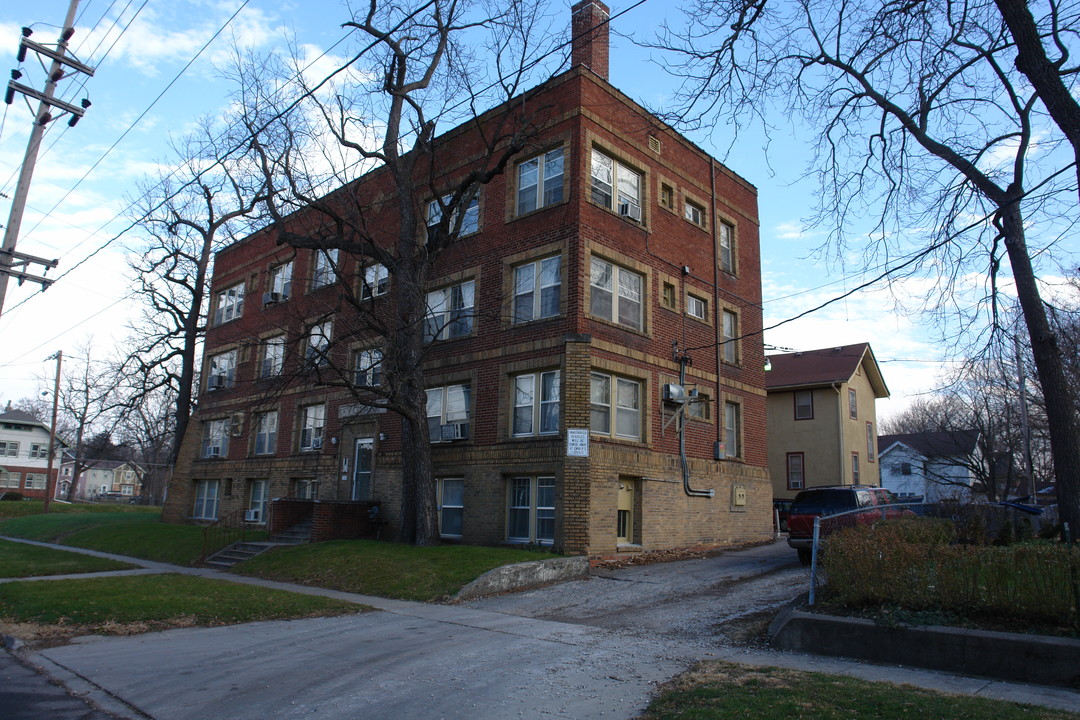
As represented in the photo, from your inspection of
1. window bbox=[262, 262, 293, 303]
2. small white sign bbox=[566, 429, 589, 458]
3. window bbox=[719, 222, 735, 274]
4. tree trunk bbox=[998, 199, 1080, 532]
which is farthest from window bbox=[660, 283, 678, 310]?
window bbox=[262, 262, 293, 303]

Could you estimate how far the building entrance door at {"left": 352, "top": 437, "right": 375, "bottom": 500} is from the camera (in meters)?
22.0

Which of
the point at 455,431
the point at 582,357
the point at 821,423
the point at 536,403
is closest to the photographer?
the point at 582,357

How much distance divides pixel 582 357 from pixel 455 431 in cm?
405

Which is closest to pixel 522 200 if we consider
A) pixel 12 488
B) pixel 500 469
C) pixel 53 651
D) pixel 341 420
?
pixel 500 469

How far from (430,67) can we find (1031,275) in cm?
1364

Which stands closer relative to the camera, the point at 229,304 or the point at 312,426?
the point at 312,426

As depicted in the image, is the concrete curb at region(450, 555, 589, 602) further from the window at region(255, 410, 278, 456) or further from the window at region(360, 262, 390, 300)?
the window at region(255, 410, 278, 456)

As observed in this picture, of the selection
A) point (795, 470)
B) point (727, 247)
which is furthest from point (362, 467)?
point (795, 470)

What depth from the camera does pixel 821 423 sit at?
35.4m

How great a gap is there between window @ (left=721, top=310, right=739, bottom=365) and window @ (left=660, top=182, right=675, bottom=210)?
12.3ft

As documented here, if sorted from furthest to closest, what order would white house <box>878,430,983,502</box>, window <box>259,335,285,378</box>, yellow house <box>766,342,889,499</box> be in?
white house <box>878,430,983,502</box> → yellow house <box>766,342,889,499</box> → window <box>259,335,285,378</box>

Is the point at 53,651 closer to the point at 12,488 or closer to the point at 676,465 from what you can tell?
the point at 676,465

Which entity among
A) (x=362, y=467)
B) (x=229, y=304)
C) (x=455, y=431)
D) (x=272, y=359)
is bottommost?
(x=362, y=467)

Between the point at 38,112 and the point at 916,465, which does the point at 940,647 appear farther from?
the point at 916,465
